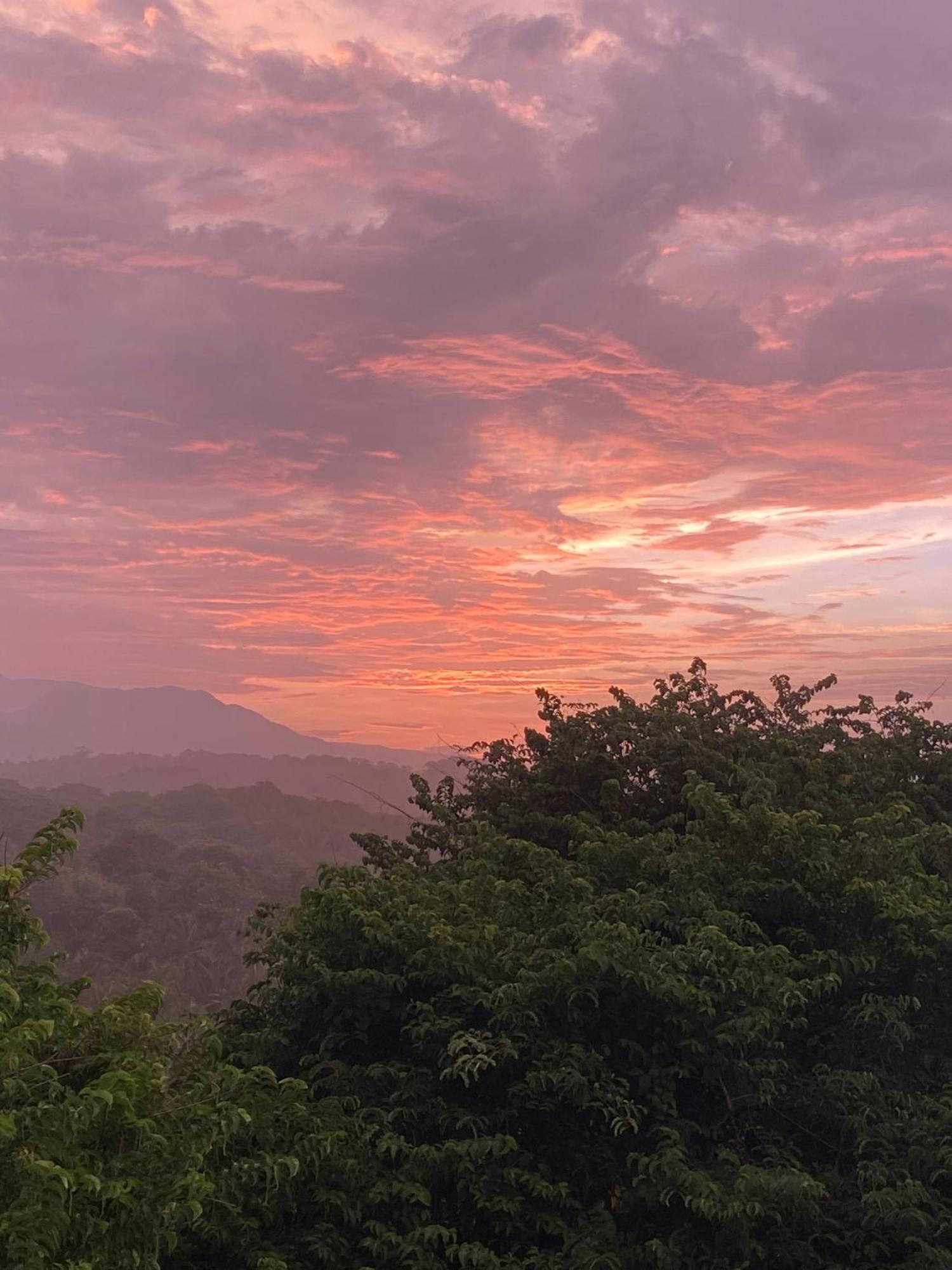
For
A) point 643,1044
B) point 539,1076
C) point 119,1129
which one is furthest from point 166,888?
point 119,1129

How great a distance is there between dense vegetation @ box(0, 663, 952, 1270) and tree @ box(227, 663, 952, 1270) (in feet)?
0.12

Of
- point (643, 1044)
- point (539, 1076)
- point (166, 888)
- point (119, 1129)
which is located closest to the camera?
point (119, 1129)

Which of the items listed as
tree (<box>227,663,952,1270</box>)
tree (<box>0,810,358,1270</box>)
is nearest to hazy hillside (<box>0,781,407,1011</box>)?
tree (<box>227,663,952,1270</box>)

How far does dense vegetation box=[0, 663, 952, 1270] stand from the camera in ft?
25.9

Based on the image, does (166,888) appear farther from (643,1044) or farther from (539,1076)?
(539,1076)

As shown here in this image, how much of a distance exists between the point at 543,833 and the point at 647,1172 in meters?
9.13

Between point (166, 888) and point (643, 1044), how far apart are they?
9359 centimetres

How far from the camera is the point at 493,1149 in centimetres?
976

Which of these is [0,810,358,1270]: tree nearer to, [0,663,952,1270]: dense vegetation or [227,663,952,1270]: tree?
[0,663,952,1270]: dense vegetation

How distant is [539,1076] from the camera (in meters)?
10.2

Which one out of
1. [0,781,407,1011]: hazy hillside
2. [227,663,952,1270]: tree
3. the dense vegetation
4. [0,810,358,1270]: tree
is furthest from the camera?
[0,781,407,1011]: hazy hillside

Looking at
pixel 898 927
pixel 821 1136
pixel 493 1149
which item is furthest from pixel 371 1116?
pixel 898 927

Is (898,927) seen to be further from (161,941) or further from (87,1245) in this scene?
(161,941)

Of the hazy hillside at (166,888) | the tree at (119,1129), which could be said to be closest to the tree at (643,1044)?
the tree at (119,1129)
